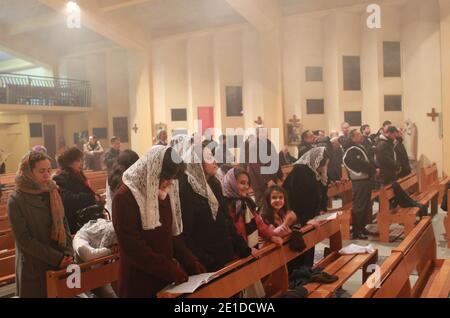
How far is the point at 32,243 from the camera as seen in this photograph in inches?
117

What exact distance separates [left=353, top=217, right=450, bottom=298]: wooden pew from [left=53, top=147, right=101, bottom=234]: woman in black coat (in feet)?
7.64

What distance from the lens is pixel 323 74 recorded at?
45.6ft

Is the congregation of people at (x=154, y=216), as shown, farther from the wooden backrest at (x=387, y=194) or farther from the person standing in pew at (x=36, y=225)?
the wooden backrest at (x=387, y=194)

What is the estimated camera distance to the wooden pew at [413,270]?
2764 millimetres

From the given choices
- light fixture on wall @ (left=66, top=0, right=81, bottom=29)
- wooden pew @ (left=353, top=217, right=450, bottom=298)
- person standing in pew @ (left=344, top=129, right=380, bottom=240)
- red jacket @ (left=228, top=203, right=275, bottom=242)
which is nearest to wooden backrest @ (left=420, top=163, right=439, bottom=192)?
person standing in pew @ (left=344, top=129, right=380, bottom=240)

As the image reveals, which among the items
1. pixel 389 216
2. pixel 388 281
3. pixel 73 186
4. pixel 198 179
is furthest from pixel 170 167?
pixel 389 216

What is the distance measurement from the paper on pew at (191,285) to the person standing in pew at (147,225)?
0.11 ft

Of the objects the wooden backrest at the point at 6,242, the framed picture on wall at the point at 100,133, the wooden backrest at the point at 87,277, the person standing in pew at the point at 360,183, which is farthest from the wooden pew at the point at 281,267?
the framed picture on wall at the point at 100,133

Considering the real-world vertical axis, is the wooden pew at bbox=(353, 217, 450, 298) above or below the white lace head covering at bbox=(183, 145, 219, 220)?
below

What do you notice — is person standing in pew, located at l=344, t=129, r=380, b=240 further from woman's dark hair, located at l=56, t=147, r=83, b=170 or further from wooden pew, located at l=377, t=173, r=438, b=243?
woman's dark hair, located at l=56, t=147, r=83, b=170

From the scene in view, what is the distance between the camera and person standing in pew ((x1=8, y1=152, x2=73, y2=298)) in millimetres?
2967

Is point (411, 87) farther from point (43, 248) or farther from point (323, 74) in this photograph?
point (43, 248)

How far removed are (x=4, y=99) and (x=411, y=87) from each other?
1236 cm

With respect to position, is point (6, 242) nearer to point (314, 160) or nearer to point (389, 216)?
point (314, 160)
